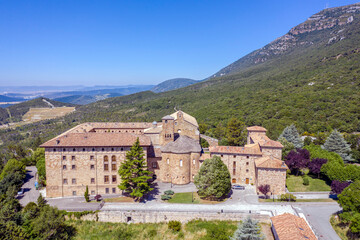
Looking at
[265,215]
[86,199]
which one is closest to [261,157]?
[265,215]

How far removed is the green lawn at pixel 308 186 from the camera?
1575 inches

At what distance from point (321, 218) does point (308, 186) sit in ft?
34.0

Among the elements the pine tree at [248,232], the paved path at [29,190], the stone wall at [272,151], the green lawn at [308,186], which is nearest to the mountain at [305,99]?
the green lawn at [308,186]

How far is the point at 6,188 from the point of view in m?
42.8

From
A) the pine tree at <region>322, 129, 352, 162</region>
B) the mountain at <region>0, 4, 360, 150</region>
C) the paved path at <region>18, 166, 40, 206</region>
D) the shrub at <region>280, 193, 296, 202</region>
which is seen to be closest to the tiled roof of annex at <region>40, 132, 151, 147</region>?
the paved path at <region>18, 166, 40, 206</region>

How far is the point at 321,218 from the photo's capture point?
31641 mm

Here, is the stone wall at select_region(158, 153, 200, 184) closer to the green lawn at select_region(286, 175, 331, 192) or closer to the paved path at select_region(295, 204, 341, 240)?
the green lawn at select_region(286, 175, 331, 192)

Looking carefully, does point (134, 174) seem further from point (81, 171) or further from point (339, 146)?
point (339, 146)

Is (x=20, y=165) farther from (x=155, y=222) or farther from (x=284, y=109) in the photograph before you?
(x=284, y=109)

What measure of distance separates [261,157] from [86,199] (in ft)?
108

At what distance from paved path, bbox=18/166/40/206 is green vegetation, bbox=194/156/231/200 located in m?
31.2

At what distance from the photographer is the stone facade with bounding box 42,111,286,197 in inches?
1559

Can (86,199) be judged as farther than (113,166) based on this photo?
No

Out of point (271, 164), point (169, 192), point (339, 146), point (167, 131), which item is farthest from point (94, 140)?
point (339, 146)
